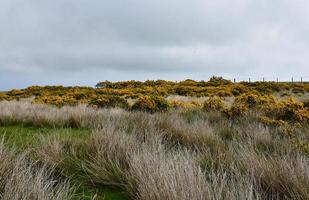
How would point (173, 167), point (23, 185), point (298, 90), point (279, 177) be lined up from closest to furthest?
point (23, 185), point (173, 167), point (279, 177), point (298, 90)

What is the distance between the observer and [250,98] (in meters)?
15.5

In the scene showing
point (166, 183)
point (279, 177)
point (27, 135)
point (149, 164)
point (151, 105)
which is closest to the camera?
point (166, 183)

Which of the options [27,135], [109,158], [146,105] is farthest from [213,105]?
[109,158]

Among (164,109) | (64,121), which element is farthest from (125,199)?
(164,109)

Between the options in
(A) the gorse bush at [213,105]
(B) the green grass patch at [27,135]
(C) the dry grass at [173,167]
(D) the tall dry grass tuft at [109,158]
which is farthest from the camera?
(A) the gorse bush at [213,105]

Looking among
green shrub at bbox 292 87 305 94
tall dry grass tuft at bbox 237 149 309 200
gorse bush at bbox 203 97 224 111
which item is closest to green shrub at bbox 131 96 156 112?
gorse bush at bbox 203 97 224 111

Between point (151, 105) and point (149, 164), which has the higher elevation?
point (151, 105)

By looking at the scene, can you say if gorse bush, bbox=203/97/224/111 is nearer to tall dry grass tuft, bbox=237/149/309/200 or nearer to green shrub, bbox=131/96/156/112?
green shrub, bbox=131/96/156/112

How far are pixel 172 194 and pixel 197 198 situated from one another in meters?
0.22

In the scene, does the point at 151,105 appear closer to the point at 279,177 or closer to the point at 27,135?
the point at 27,135

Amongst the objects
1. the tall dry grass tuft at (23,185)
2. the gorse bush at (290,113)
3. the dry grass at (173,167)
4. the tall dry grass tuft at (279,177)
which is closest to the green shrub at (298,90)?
the gorse bush at (290,113)

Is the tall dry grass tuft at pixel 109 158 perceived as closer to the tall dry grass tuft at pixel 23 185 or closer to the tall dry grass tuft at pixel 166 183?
the tall dry grass tuft at pixel 166 183

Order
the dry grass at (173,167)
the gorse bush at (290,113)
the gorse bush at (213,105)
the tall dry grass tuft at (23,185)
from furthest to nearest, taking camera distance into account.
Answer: the gorse bush at (213,105) < the gorse bush at (290,113) < the dry grass at (173,167) < the tall dry grass tuft at (23,185)

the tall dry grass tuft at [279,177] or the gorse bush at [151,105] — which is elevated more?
the gorse bush at [151,105]
